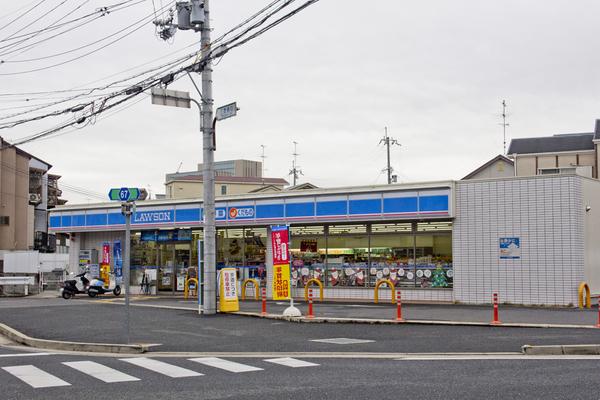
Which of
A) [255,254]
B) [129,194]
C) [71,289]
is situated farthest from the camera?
[71,289]

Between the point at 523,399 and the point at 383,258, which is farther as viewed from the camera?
the point at 383,258

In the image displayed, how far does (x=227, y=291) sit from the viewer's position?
23.1 metres

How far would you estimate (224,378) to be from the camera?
1091 centimetres

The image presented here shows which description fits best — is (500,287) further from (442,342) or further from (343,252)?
(442,342)

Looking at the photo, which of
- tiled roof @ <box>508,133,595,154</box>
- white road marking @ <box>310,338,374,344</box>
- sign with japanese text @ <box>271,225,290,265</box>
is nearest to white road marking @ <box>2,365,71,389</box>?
Answer: white road marking @ <box>310,338,374,344</box>

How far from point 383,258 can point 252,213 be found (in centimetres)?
630

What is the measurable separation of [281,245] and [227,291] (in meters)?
2.56

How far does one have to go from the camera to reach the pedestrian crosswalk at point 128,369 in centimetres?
1092

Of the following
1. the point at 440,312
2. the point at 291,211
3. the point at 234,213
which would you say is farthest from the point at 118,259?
the point at 440,312

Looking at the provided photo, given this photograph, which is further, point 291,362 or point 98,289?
point 98,289

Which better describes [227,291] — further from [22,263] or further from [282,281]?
[22,263]

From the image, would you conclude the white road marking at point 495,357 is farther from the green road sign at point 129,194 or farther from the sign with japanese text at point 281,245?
the sign with japanese text at point 281,245

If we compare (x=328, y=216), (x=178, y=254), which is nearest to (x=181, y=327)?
(x=328, y=216)

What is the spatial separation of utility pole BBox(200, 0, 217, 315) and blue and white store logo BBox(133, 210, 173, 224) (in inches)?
423
